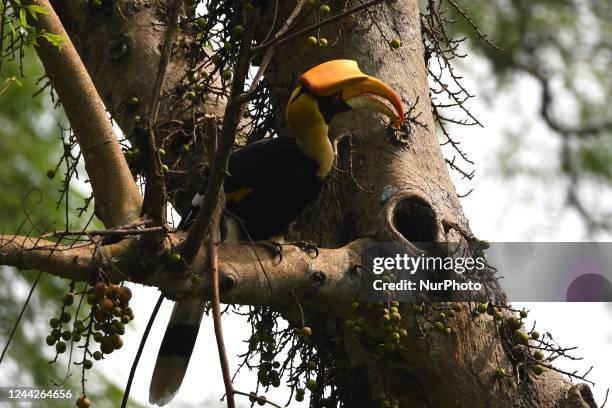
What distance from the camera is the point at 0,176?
15.9 ft

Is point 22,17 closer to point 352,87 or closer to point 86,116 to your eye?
point 86,116

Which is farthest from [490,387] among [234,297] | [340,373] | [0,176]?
[0,176]

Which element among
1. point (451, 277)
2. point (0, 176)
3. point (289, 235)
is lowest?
point (451, 277)

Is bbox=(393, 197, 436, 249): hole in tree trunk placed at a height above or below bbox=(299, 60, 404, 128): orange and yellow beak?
below

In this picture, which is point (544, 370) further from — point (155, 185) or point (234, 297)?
point (155, 185)

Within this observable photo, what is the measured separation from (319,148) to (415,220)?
0.43m

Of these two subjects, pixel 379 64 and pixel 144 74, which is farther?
pixel 144 74

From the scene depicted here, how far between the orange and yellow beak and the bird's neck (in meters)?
0.15

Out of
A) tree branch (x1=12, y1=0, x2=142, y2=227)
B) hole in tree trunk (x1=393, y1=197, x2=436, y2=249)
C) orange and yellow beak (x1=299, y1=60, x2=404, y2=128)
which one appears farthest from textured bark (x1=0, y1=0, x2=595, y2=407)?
tree branch (x1=12, y1=0, x2=142, y2=227)

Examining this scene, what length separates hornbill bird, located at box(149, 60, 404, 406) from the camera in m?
3.33

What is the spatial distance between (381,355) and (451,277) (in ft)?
1.08

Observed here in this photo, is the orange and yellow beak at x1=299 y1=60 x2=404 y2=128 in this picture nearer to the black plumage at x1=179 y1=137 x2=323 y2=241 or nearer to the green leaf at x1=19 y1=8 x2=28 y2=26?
the black plumage at x1=179 y1=137 x2=323 y2=241

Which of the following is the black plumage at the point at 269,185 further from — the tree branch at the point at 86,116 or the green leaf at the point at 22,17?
the green leaf at the point at 22,17

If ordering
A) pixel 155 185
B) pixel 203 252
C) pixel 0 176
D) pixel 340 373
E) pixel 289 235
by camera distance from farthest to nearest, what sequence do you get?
1. pixel 0 176
2. pixel 289 235
3. pixel 340 373
4. pixel 203 252
5. pixel 155 185
